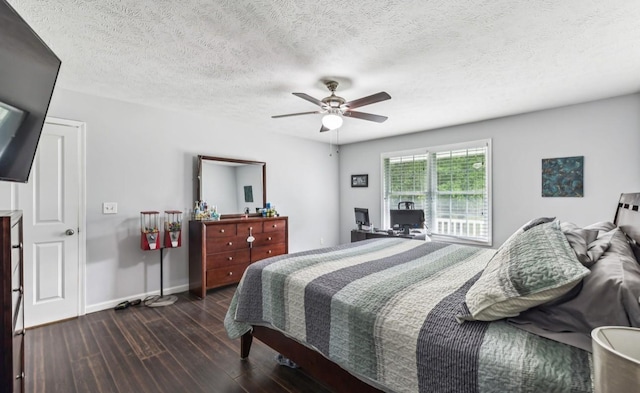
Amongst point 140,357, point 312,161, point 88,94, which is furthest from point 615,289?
point 312,161

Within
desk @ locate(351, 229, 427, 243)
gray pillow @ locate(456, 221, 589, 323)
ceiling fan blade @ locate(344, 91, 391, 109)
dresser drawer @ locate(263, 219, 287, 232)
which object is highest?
ceiling fan blade @ locate(344, 91, 391, 109)

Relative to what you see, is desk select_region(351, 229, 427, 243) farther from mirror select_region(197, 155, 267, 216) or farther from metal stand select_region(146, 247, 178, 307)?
metal stand select_region(146, 247, 178, 307)

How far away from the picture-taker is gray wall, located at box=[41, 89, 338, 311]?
3166mm

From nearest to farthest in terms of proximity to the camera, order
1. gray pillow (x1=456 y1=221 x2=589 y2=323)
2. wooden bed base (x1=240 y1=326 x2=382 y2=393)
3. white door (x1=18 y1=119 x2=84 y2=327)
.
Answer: gray pillow (x1=456 y1=221 x2=589 y2=323) → wooden bed base (x1=240 y1=326 x2=382 y2=393) → white door (x1=18 y1=119 x2=84 y2=327)

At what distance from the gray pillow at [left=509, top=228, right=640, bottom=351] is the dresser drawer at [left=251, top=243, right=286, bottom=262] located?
3512mm

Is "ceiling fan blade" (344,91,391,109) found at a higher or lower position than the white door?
higher

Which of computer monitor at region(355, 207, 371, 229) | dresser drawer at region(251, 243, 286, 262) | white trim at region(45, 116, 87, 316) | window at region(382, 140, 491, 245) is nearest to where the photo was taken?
white trim at region(45, 116, 87, 316)

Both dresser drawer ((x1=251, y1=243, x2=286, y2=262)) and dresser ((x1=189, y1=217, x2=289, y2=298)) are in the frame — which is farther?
dresser drawer ((x1=251, y1=243, x2=286, y2=262))

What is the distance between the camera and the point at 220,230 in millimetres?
3775

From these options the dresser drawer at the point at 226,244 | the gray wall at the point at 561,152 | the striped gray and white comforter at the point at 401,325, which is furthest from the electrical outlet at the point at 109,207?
the gray wall at the point at 561,152

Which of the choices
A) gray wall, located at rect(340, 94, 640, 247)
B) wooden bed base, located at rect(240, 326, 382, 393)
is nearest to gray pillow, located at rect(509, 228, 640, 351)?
wooden bed base, located at rect(240, 326, 382, 393)

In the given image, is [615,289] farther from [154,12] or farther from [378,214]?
[378,214]

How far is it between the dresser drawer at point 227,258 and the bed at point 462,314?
1901 mm

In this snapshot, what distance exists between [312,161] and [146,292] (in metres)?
3.54
